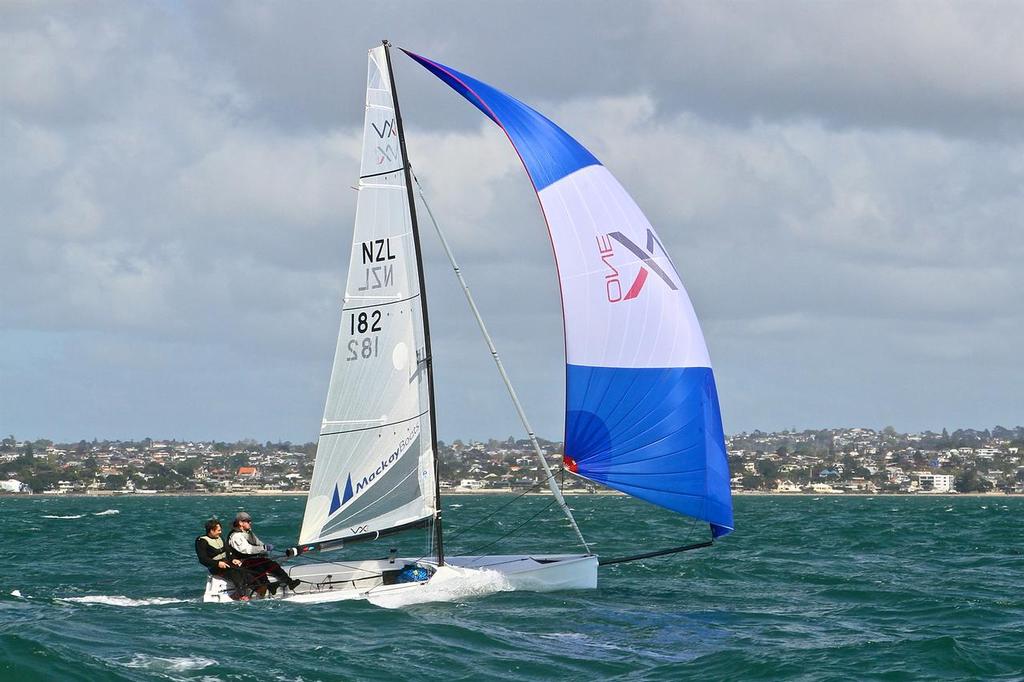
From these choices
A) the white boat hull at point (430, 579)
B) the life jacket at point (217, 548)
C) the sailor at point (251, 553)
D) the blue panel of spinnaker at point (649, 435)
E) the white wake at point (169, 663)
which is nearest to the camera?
the white wake at point (169, 663)

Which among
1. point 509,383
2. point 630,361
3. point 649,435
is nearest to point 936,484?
point 509,383

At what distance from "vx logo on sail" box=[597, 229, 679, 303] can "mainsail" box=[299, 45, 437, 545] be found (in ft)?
9.13

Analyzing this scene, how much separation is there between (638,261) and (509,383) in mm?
3070

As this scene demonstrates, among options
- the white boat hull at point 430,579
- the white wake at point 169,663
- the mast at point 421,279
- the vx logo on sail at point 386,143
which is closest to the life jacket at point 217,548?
the white boat hull at point 430,579

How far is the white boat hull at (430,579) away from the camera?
19516mm

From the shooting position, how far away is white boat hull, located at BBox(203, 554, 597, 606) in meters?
19.5

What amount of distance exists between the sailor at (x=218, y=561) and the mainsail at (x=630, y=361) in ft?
16.1

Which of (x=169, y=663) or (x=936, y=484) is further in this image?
(x=936, y=484)

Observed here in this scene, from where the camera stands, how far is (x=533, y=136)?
19922mm

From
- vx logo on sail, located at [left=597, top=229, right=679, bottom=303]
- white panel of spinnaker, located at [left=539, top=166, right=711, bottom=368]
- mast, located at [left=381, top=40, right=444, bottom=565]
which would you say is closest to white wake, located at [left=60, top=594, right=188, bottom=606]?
mast, located at [left=381, top=40, right=444, bottom=565]

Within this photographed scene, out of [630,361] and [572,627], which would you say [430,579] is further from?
[630,361]

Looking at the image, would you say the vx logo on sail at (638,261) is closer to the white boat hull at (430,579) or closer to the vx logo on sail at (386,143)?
the vx logo on sail at (386,143)

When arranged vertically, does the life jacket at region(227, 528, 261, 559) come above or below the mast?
below

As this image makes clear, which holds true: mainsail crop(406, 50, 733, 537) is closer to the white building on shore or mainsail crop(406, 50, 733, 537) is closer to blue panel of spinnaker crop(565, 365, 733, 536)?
blue panel of spinnaker crop(565, 365, 733, 536)
